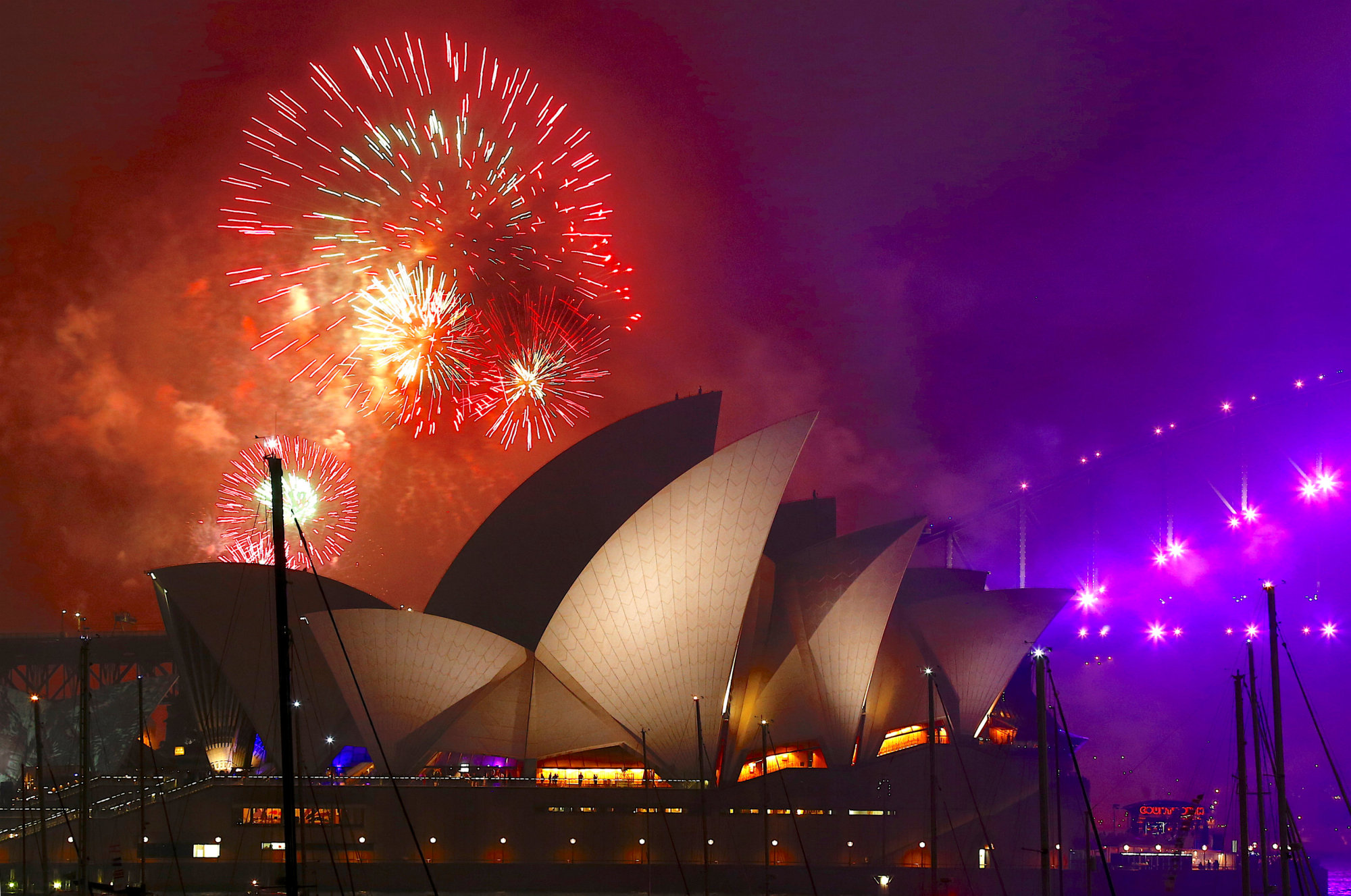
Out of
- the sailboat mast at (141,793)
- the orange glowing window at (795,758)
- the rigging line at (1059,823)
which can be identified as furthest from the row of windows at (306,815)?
the rigging line at (1059,823)

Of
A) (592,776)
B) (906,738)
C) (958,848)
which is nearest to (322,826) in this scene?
(592,776)

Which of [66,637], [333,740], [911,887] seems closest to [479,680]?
[333,740]

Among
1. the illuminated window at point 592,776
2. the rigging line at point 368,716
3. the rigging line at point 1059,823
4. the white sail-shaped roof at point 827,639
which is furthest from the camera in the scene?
the illuminated window at point 592,776

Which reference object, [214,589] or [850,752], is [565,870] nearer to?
[850,752]

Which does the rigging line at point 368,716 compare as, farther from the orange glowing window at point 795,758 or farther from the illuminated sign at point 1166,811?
the illuminated sign at point 1166,811

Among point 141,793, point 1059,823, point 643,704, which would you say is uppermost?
point 643,704

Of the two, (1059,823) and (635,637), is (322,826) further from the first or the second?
(635,637)
